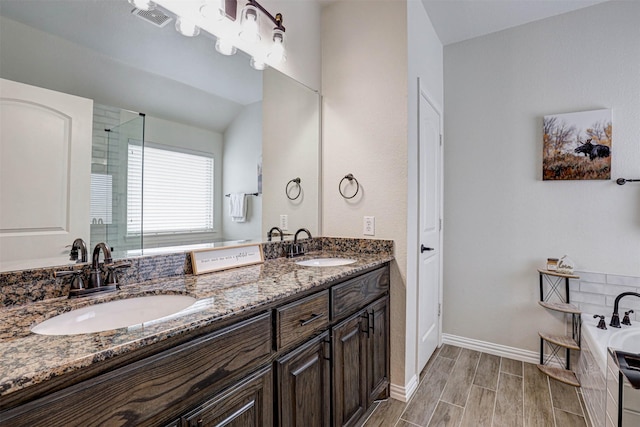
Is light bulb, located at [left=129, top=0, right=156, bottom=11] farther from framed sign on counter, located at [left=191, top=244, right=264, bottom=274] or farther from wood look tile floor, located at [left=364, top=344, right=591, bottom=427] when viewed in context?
wood look tile floor, located at [left=364, top=344, right=591, bottom=427]

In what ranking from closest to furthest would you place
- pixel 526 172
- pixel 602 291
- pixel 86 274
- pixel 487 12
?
pixel 86 274, pixel 602 291, pixel 487 12, pixel 526 172

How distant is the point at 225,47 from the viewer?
1629 millimetres

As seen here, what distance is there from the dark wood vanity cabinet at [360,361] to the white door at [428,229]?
43cm

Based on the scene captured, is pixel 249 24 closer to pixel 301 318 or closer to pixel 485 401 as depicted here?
pixel 301 318

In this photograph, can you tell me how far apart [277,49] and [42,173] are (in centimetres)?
141

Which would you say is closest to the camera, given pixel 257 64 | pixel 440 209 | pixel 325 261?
pixel 257 64

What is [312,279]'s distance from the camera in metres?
Answer: 1.33

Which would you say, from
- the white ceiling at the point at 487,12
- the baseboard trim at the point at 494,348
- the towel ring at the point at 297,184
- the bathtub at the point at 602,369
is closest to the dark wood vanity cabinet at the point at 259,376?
the towel ring at the point at 297,184

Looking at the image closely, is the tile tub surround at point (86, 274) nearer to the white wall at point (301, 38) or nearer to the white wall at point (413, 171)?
the white wall at point (413, 171)

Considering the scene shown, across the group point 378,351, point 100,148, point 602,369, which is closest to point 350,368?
point 378,351

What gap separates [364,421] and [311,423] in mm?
652

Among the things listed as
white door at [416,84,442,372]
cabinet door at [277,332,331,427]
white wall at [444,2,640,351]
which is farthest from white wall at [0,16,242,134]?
white wall at [444,2,640,351]

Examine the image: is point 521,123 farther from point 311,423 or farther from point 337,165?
point 311,423

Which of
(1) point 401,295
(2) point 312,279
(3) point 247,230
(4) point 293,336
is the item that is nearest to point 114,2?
(3) point 247,230
